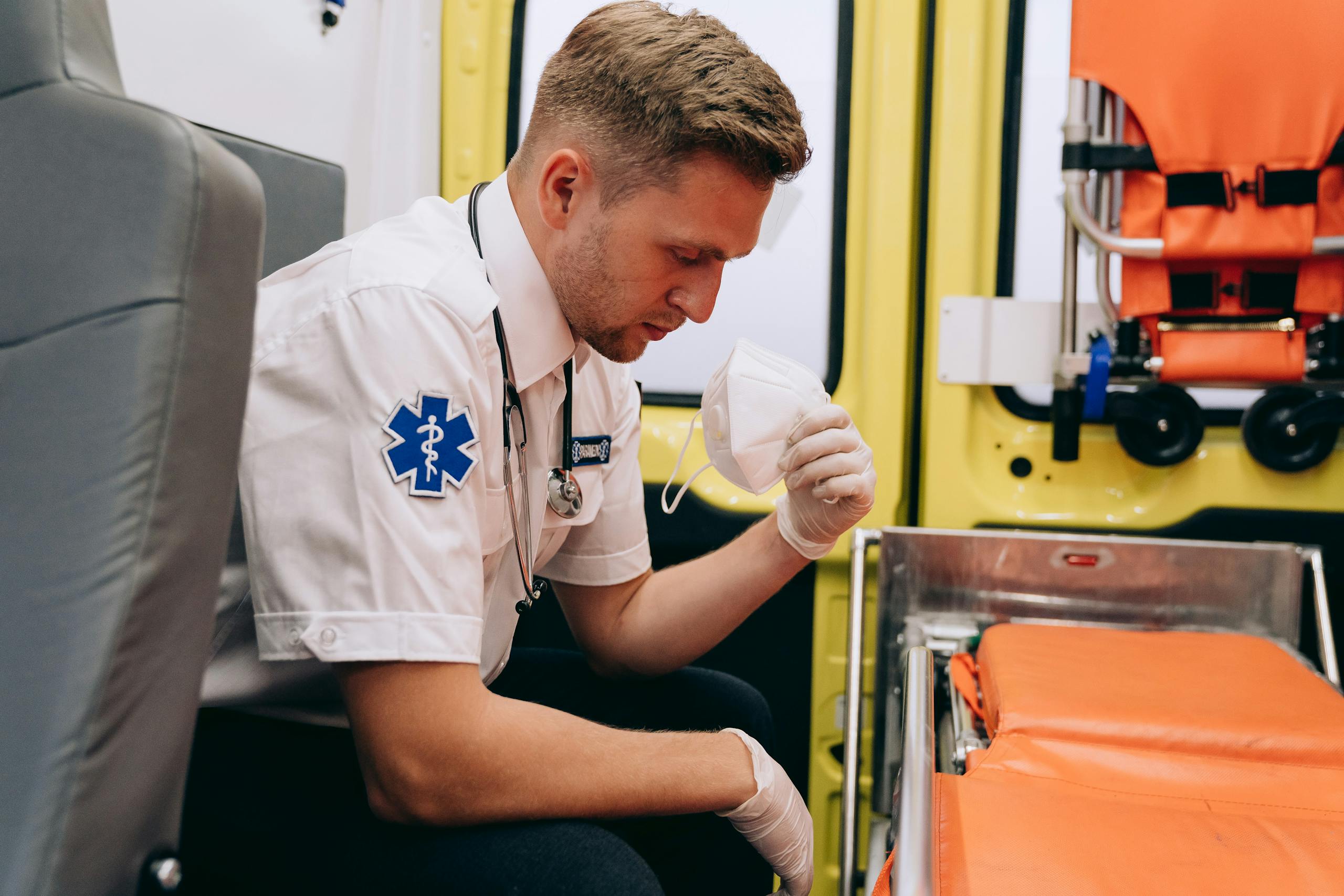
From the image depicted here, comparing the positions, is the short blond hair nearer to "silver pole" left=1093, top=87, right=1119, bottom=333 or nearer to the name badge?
the name badge

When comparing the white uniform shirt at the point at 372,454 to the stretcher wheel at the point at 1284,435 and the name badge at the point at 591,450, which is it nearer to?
the name badge at the point at 591,450

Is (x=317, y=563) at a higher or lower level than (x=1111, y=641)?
higher

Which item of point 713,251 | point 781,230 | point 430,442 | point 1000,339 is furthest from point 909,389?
point 430,442

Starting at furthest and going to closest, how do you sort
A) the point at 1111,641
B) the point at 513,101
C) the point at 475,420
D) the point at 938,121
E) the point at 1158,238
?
1. the point at 513,101
2. the point at 938,121
3. the point at 1158,238
4. the point at 1111,641
5. the point at 475,420

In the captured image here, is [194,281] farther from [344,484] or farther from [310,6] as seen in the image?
[310,6]

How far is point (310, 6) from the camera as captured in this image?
5.70ft

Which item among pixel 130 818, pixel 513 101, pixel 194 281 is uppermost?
pixel 513 101

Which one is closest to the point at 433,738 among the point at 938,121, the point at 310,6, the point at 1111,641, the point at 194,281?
the point at 194,281

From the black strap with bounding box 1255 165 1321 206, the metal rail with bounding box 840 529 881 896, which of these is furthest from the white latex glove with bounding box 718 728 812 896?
the black strap with bounding box 1255 165 1321 206

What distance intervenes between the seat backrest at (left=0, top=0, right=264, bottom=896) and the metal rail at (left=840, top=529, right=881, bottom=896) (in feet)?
3.77

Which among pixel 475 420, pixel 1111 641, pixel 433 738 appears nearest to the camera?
pixel 433 738

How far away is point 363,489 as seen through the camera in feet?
3.09

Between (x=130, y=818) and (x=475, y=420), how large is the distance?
0.53 m

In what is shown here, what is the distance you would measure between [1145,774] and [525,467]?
85cm
